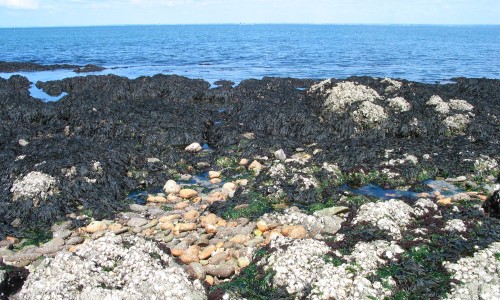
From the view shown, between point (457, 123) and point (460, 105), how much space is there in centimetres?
185

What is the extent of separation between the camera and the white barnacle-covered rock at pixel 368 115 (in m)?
13.4

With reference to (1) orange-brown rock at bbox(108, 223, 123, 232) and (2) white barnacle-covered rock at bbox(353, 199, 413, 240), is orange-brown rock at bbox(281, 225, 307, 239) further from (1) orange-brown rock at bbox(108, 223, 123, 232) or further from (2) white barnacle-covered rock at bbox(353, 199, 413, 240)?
(1) orange-brown rock at bbox(108, 223, 123, 232)

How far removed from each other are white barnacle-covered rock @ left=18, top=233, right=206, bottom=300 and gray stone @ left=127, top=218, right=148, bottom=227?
1.61 meters

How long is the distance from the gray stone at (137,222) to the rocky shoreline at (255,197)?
3cm

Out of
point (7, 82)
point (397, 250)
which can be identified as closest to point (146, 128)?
point (397, 250)

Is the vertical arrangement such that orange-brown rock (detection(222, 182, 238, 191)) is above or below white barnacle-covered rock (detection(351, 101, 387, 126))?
below

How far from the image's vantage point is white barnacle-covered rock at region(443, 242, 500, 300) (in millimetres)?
4848

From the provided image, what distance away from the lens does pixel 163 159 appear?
1103cm

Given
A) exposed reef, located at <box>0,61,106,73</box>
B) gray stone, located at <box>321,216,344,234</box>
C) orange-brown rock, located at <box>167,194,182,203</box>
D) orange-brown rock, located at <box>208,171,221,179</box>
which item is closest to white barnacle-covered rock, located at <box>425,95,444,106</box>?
orange-brown rock, located at <box>208,171,221,179</box>

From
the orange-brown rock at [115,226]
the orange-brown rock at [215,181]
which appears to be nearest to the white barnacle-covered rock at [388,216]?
the orange-brown rock at [215,181]

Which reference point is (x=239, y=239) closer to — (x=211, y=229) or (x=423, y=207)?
(x=211, y=229)

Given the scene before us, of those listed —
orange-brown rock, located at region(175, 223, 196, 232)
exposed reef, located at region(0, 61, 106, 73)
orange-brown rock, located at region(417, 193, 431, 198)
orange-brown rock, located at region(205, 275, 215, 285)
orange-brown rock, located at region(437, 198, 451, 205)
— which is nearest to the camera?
orange-brown rock, located at region(205, 275, 215, 285)

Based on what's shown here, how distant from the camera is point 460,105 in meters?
14.5

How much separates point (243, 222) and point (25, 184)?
16.7 ft
